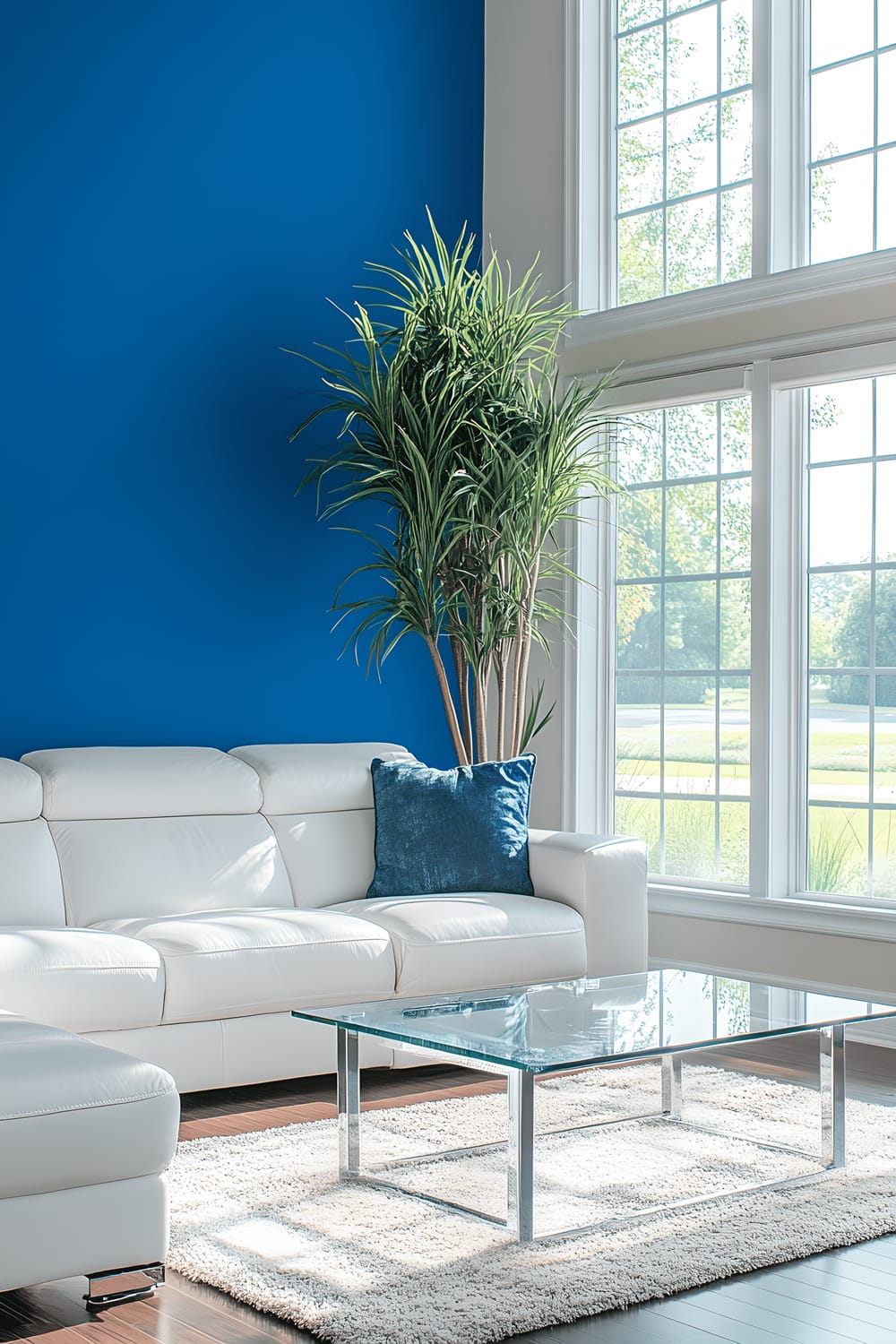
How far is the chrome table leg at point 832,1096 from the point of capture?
3.21 meters

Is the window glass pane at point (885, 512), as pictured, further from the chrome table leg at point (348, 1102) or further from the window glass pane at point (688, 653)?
the chrome table leg at point (348, 1102)

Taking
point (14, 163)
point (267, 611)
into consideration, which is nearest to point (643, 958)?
point (267, 611)

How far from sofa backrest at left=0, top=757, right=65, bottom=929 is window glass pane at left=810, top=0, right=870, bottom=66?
3487 millimetres

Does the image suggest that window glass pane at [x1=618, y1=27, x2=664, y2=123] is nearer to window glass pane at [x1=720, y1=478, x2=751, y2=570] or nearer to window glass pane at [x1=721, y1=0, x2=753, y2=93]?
window glass pane at [x1=721, y1=0, x2=753, y2=93]

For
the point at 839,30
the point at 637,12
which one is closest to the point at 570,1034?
the point at 839,30

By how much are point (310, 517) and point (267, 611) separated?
1.30 ft

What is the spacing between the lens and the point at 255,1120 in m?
3.63

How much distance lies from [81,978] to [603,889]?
5.30 ft

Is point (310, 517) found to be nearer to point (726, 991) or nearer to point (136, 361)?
point (136, 361)

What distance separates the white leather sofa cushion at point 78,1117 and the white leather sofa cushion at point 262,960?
1.18 metres

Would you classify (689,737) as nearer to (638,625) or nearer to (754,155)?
(638,625)

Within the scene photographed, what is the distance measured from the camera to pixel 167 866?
4.30 m

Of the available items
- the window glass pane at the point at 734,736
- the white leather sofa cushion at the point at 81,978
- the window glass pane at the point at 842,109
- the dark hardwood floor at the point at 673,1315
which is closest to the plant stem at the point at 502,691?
the window glass pane at the point at 734,736

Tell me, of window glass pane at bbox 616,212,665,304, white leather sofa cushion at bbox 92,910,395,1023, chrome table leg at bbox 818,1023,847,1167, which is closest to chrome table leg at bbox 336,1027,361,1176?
white leather sofa cushion at bbox 92,910,395,1023
